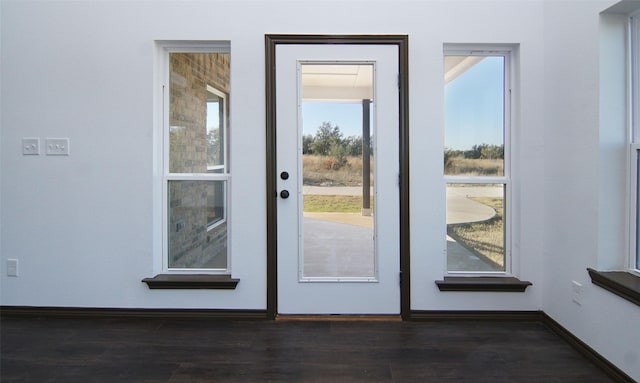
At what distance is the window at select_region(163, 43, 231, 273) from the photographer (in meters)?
3.35

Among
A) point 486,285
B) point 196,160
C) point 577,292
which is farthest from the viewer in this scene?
point 196,160

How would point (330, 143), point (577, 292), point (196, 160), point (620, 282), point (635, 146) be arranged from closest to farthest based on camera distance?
point (620, 282), point (635, 146), point (577, 292), point (330, 143), point (196, 160)

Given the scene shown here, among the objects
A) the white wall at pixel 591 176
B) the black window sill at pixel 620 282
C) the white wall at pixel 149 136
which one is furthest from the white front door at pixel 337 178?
the black window sill at pixel 620 282

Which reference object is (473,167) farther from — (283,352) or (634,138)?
(283,352)

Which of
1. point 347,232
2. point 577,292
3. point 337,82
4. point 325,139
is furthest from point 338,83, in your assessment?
point 577,292

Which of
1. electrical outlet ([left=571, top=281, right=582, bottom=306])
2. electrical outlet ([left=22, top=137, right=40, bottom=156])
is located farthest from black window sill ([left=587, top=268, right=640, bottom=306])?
electrical outlet ([left=22, top=137, right=40, bottom=156])

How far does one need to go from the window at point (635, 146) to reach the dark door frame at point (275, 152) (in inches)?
50.9

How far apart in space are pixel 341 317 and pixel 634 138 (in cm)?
208

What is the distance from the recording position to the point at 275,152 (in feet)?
10.6

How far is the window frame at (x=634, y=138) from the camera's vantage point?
2447 millimetres

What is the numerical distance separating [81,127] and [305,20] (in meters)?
1.75

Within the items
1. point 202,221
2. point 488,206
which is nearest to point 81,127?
point 202,221

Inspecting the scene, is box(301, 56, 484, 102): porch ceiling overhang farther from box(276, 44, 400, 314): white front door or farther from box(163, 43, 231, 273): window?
box(163, 43, 231, 273): window

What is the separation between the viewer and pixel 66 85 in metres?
3.26
